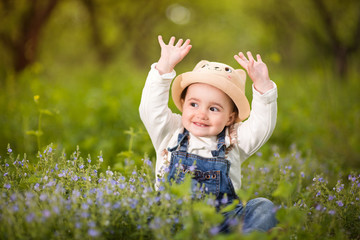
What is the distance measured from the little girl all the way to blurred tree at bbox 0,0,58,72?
26.6 feet

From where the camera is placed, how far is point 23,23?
1000 cm

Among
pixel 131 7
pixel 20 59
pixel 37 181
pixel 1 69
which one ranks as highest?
pixel 131 7

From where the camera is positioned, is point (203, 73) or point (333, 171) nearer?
point (203, 73)

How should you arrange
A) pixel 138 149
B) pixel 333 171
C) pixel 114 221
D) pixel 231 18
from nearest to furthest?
pixel 114 221 < pixel 333 171 < pixel 138 149 < pixel 231 18

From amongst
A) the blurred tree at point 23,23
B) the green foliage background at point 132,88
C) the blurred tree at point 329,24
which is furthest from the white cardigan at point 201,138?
the blurred tree at point 329,24

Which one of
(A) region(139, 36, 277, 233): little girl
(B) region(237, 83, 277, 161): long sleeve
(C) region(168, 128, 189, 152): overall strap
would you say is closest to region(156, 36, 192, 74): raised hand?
(A) region(139, 36, 277, 233): little girl

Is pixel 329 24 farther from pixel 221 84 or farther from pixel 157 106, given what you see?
pixel 157 106

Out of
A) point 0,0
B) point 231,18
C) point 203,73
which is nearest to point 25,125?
point 203,73

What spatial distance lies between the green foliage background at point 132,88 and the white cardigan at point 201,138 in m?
0.62

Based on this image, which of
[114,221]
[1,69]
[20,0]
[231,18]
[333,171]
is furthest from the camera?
[231,18]

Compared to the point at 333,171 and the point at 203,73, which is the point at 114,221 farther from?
the point at 333,171

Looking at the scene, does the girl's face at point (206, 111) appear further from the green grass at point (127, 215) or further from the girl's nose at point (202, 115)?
the green grass at point (127, 215)

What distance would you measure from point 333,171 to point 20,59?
918cm

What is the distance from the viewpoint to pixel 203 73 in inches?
101
